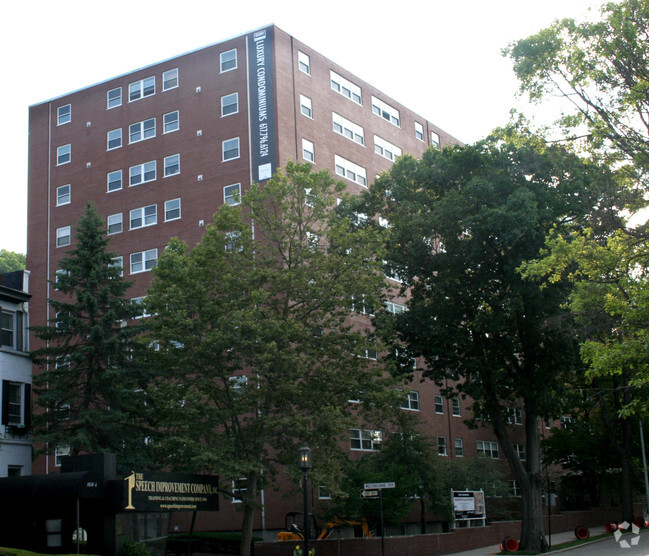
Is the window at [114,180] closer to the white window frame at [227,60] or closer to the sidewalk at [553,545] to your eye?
the white window frame at [227,60]

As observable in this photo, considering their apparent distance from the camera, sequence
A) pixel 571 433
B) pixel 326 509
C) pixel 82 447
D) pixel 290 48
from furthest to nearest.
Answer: pixel 571 433 → pixel 290 48 → pixel 326 509 → pixel 82 447

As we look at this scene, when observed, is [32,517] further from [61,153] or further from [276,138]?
[61,153]

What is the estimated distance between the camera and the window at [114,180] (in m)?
49.8

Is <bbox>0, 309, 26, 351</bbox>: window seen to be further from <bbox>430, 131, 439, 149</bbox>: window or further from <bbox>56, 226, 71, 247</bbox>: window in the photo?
<bbox>430, 131, 439, 149</bbox>: window

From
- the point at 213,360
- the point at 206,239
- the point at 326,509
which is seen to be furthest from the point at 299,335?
the point at 326,509

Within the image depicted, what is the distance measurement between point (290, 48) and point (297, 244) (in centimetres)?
2138

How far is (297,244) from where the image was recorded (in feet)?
98.4

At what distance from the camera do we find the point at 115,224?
1933 inches

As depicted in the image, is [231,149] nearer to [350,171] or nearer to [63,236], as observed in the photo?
[350,171]

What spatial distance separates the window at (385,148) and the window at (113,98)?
54.8ft

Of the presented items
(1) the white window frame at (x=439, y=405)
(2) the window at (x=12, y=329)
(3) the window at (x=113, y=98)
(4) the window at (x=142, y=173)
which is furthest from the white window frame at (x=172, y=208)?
(1) the white window frame at (x=439, y=405)

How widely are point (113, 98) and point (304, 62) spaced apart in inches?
500

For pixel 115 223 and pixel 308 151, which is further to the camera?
pixel 115 223

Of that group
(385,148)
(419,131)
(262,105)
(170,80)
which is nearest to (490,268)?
(262,105)
